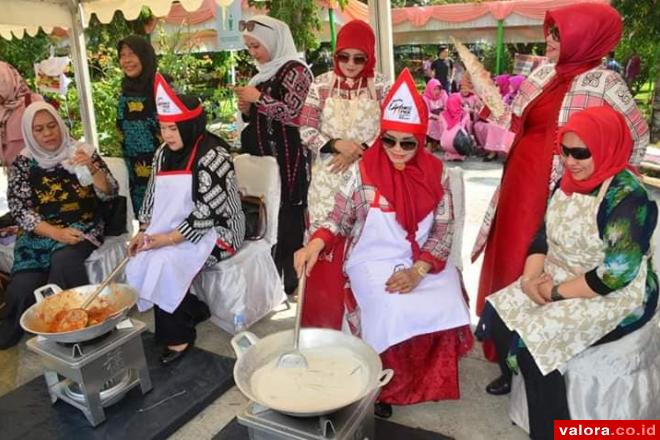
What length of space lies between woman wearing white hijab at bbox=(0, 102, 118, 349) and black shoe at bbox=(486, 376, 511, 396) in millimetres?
2233

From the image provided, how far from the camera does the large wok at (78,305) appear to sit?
80.0 inches

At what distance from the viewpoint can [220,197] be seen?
260 cm

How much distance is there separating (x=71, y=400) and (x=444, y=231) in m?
1.76

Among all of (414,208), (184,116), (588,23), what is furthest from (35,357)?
(588,23)

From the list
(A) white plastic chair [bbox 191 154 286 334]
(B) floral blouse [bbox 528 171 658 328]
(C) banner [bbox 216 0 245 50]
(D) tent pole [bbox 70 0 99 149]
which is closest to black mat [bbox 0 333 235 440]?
(A) white plastic chair [bbox 191 154 286 334]

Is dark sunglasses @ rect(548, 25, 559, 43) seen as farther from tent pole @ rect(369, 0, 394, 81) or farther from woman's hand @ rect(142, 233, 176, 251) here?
woman's hand @ rect(142, 233, 176, 251)

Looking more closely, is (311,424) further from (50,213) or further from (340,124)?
(50,213)

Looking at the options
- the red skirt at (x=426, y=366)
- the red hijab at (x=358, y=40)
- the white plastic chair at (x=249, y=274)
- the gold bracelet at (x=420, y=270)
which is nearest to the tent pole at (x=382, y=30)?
the red hijab at (x=358, y=40)

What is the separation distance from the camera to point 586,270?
1.74 metres

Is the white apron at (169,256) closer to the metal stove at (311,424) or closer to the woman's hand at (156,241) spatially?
the woman's hand at (156,241)

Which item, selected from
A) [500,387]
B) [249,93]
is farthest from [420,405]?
[249,93]

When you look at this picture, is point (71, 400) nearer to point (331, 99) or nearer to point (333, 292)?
point (333, 292)

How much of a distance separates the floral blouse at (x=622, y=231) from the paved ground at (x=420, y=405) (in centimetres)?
80

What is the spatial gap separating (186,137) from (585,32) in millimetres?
1770
